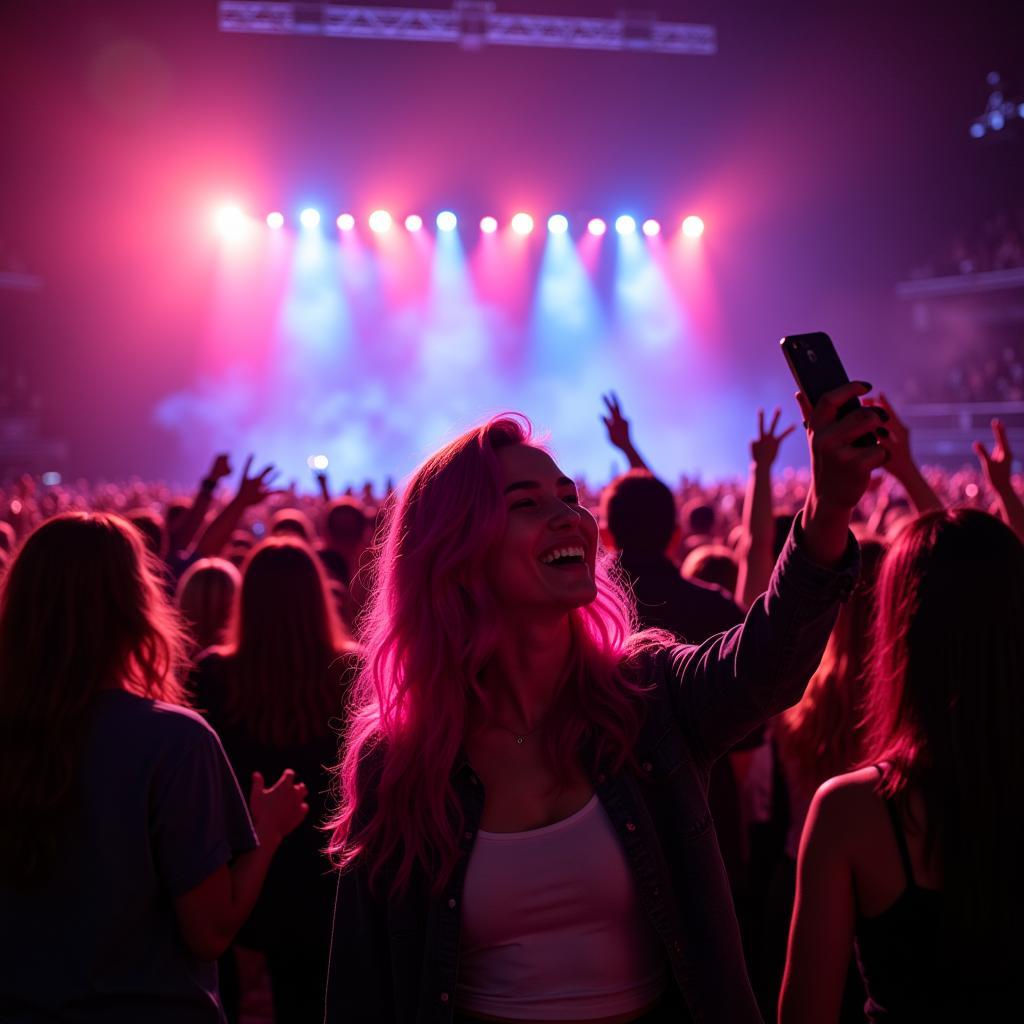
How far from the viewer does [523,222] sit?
23594 millimetres

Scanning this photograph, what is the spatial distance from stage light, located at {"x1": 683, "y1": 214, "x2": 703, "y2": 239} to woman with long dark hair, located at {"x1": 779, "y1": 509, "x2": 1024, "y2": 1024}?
23.9m

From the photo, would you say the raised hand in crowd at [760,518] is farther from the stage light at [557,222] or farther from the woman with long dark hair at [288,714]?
the stage light at [557,222]

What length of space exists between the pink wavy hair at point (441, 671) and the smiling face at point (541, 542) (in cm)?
3

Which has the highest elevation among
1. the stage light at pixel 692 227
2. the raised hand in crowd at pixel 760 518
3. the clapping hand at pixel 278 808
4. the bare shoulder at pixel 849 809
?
the stage light at pixel 692 227

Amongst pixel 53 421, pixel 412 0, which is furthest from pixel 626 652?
pixel 53 421

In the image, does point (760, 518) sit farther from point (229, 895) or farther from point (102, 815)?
point (102, 815)

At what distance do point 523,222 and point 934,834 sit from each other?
2306 centimetres

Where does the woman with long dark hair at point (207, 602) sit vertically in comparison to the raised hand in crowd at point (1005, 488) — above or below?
below

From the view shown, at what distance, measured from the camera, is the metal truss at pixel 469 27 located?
1925cm

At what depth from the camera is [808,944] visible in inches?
66.4

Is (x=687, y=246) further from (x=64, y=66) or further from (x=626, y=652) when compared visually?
(x=626, y=652)

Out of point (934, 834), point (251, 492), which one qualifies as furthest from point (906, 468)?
point (251, 492)

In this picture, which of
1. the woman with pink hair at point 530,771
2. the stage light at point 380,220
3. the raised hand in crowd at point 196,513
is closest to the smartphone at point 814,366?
the woman with pink hair at point 530,771

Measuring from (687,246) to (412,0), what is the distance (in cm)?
884
